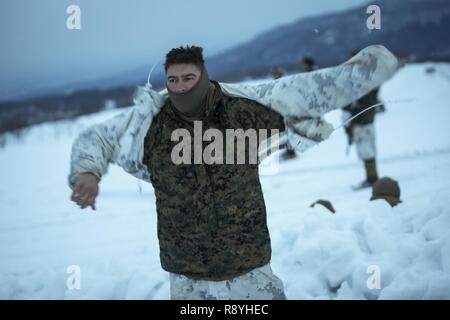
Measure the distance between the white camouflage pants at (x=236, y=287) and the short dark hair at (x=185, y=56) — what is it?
2.78 ft

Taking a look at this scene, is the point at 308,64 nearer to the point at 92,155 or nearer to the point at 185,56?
the point at 185,56

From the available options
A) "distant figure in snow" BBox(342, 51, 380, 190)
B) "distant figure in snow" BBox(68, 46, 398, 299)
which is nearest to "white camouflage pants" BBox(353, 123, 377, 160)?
"distant figure in snow" BBox(342, 51, 380, 190)

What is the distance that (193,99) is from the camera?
157 cm

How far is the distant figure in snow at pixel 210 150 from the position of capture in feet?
5.02

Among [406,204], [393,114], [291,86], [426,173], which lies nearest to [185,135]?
[291,86]

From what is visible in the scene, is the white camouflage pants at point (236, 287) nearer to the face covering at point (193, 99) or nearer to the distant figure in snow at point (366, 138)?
the face covering at point (193, 99)

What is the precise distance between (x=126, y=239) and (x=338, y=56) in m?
3.48

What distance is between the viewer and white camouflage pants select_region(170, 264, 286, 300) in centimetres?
176

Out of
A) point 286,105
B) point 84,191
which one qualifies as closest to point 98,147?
point 84,191

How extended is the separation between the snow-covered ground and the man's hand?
4.85 feet

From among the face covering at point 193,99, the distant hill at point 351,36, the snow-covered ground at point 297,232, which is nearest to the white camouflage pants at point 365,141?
the snow-covered ground at point 297,232

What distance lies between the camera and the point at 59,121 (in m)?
11.3

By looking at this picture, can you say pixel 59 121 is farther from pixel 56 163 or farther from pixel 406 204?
pixel 406 204

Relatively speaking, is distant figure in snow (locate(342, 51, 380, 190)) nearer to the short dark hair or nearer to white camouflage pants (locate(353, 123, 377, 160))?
white camouflage pants (locate(353, 123, 377, 160))
